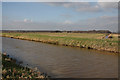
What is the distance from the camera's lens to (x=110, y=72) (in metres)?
12.3

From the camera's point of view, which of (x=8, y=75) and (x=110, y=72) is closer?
(x=8, y=75)

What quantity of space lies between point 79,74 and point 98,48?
15162 mm

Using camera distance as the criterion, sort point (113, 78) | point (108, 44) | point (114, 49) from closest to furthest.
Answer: point (113, 78) → point (114, 49) → point (108, 44)

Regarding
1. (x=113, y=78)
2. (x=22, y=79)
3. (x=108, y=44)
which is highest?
(x=108, y=44)

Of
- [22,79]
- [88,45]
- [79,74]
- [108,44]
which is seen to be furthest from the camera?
[88,45]

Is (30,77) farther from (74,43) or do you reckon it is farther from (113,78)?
(74,43)

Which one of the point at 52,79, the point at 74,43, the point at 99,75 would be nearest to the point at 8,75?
the point at 52,79

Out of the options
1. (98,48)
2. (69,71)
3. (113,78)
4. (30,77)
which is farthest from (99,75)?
(98,48)

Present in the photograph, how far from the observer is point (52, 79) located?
389 inches

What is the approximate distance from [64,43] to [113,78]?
22900 mm

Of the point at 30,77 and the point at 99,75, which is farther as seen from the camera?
the point at 99,75

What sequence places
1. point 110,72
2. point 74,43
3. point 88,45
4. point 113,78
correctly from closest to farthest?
point 113,78 < point 110,72 < point 88,45 < point 74,43

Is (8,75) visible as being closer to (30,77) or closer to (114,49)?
(30,77)

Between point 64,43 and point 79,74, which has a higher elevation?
point 64,43
